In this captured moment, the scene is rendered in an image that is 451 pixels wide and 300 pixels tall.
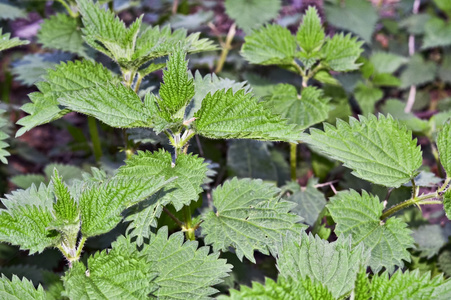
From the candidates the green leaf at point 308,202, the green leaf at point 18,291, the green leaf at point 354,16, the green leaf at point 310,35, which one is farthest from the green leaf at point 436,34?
the green leaf at point 18,291

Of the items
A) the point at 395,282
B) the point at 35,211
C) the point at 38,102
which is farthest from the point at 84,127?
the point at 395,282

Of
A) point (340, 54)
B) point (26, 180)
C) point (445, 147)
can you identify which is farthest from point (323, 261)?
point (26, 180)

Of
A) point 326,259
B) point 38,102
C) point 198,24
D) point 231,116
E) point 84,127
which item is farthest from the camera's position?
point 84,127

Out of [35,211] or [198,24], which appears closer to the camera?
[35,211]

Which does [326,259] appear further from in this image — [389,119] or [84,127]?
[84,127]

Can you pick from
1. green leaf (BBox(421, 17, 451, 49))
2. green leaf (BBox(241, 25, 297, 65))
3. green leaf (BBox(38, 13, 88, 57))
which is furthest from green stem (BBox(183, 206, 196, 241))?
green leaf (BBox(421, 17, 451, 49))

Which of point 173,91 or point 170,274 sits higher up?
point 173,91

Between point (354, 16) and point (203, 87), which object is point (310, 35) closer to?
point (203, 87)
